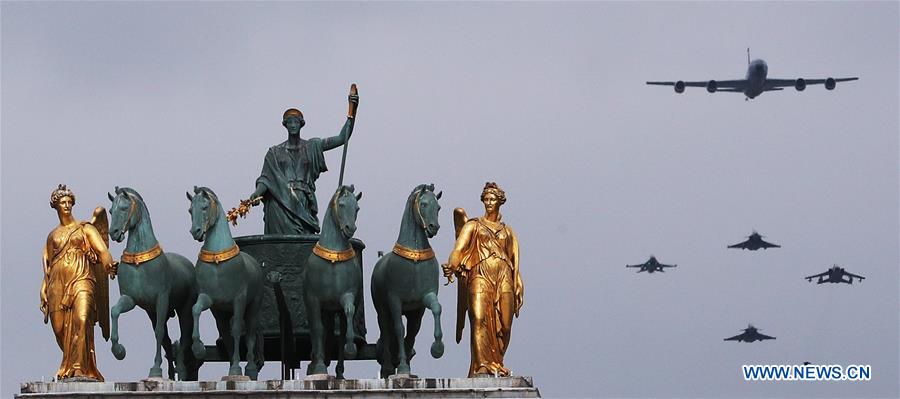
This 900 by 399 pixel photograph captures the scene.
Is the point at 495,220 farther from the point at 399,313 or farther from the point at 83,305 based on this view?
the point at 83,305

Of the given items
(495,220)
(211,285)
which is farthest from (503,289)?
(211,285)

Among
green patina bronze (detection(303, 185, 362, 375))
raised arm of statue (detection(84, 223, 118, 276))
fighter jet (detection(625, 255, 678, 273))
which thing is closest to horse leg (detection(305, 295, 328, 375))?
green patina bronze (detection(303, 185, 362, 375))

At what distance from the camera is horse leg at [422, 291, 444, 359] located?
3956 cm

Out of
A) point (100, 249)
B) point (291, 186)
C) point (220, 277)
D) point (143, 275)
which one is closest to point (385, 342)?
point (220, 277)

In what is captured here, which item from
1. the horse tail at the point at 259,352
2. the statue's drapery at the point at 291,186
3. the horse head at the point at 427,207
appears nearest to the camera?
the horse head at the point at 427,207

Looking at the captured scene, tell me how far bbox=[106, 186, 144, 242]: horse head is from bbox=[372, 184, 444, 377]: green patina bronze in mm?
3549

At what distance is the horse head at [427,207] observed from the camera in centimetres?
3941

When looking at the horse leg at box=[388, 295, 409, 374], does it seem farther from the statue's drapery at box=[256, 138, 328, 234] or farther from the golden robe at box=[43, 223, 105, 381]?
the golden robe at box=[43, 223, 105, 381]

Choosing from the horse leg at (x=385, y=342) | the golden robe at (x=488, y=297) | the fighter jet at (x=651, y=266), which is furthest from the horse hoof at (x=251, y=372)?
the fighter jet at (x=651, y=266)

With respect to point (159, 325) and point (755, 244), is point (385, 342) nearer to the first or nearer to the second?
point (159, 325)

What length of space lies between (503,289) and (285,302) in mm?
3529

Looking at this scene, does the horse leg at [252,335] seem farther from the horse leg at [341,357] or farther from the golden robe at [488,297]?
the golden robe at [488,297]

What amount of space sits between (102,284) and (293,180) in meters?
3.64

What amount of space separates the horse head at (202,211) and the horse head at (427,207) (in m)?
2.82
